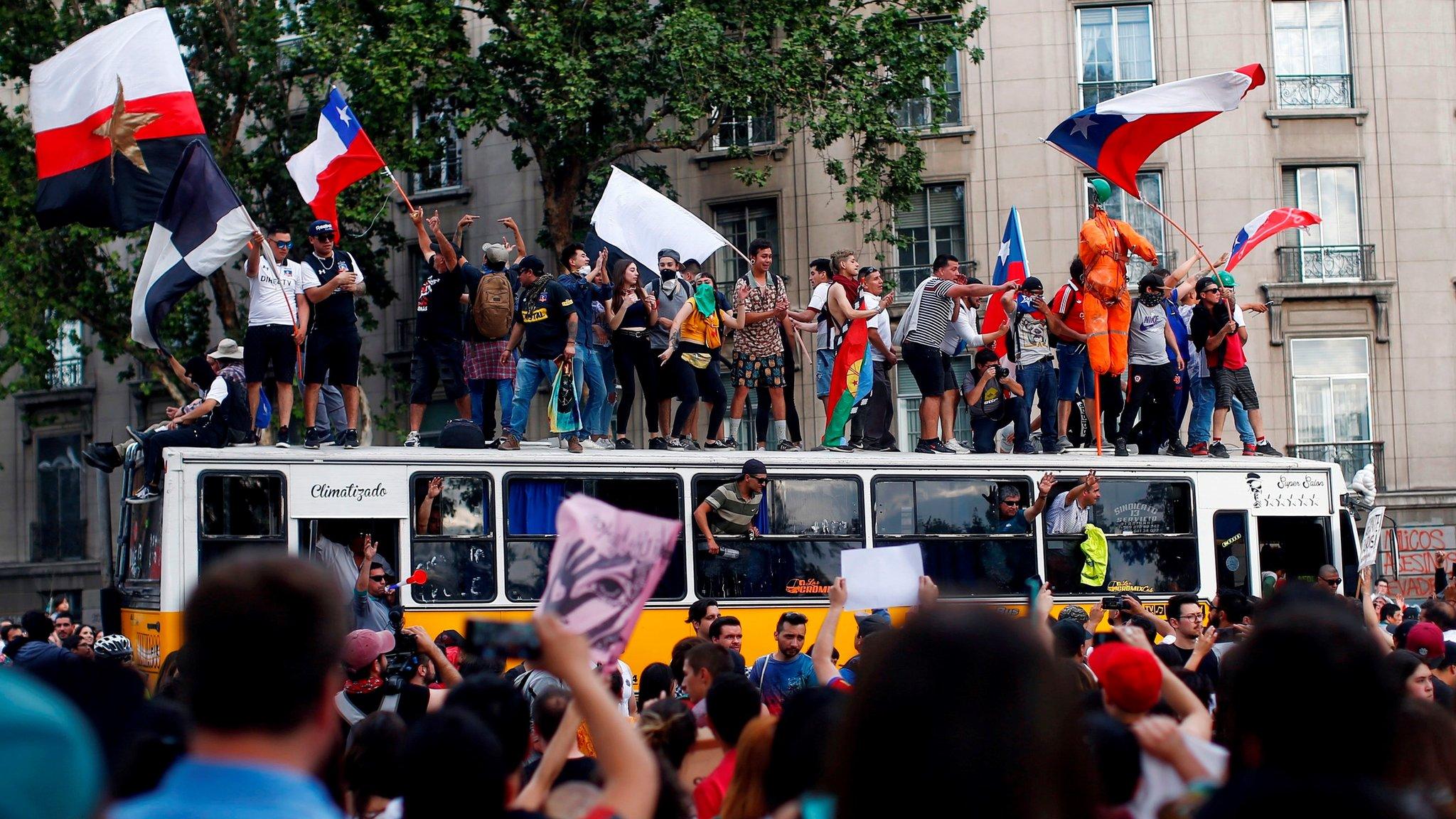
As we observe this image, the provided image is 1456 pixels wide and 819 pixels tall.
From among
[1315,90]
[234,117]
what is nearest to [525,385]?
[234,117]

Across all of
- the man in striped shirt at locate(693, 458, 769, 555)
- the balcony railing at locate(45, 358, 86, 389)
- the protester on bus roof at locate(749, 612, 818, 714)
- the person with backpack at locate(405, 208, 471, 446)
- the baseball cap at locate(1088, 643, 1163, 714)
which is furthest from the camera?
the balcony railing at locate(45, 358, 86, 389)

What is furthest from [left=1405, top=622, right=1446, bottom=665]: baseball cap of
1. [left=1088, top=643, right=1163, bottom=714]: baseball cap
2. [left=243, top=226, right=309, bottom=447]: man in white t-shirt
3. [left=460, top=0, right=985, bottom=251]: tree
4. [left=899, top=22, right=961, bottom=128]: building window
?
[left=899, top=22, right=961, bottom=128]: building window

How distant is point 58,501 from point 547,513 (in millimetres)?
25741

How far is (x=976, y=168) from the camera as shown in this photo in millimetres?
28375

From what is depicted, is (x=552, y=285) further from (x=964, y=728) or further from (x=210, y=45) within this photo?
(x=210, y=45)

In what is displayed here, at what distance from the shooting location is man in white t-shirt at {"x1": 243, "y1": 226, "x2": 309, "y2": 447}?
13359 mm

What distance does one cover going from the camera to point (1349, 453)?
27.6m

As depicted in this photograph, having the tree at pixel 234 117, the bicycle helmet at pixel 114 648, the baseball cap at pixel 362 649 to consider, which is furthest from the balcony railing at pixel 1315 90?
the baseball cap at pixel 362 649

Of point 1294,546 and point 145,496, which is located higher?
point 145,496

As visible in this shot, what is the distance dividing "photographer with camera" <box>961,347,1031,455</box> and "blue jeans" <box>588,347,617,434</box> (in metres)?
3.57

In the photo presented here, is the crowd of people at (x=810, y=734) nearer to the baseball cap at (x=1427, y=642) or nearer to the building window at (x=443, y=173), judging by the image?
the baseball cap at (x=1427, y=642)

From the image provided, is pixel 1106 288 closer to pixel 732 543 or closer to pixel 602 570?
pixel 732 543

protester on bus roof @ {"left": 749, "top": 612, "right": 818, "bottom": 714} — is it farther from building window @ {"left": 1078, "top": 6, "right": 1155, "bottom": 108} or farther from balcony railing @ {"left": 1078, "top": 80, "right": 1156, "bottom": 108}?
building window @ {"left": 1078, "top": 6, "right": 1155, "bottom": 108}

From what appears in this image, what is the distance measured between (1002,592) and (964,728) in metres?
12.8
